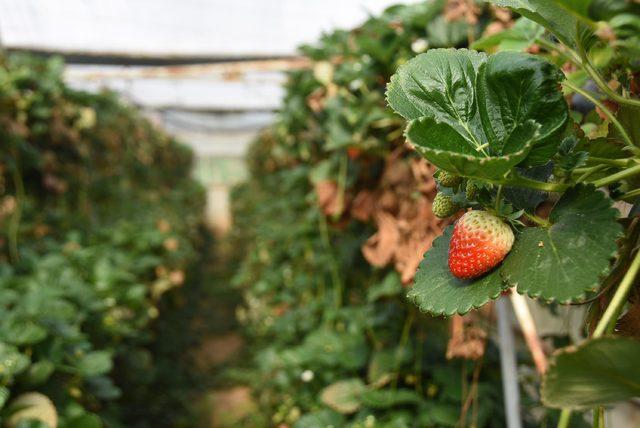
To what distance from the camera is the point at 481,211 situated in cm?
43

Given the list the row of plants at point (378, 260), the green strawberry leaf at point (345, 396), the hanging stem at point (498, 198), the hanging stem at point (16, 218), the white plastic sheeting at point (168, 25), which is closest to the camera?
the hanging stem at point (498, 198)

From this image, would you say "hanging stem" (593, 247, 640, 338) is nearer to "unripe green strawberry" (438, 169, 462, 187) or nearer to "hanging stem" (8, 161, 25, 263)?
"unripe green strawberry" (438, 169, 462, 187)

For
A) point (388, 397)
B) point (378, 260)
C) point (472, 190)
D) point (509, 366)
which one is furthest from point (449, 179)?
point (388, 397)

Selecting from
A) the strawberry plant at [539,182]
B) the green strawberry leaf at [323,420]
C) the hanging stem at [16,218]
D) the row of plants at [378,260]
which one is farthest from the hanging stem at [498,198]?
the hanging stem at [16,218]

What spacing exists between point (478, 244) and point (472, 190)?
2.1 inches

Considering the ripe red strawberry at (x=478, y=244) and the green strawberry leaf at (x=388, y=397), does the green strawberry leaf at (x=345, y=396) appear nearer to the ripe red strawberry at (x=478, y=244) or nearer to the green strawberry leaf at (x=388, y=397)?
the green strawberry leaf at (x=388, y=397)

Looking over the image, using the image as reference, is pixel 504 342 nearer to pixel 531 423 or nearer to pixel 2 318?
pixel 531 423

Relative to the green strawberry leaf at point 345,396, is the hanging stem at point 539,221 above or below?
above

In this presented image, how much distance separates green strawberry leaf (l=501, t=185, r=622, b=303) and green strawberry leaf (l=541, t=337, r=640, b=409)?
4cm

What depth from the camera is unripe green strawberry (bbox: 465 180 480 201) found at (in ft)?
1.40

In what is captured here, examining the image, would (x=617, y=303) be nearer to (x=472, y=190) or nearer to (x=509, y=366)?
(x=472, y=190)

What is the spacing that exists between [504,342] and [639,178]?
0.69m

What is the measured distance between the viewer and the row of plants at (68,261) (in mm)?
1354

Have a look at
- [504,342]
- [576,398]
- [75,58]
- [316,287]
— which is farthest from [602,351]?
[75,58]
